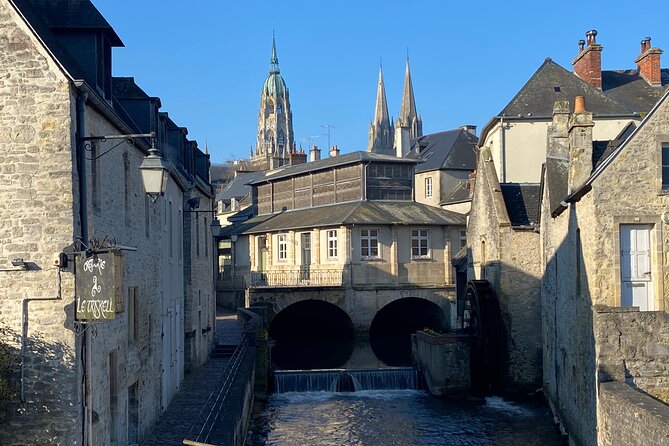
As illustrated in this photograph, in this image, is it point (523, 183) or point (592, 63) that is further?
point (592, 63)

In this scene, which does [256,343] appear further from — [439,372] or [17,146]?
[17,146]

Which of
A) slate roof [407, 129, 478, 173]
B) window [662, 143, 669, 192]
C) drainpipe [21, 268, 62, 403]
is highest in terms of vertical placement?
slate roof [407, 129, 478, 173]

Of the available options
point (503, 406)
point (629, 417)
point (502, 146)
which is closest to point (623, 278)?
point (629, 417)

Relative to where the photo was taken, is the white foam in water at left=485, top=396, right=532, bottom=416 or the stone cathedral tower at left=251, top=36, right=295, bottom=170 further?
the stone cathedral tower at left=251, top=36, right=295, bottom=170

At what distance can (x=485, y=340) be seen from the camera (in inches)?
944

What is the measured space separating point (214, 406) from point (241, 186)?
51.4 m

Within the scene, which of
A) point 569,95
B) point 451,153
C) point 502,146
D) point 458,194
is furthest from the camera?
point 451,153

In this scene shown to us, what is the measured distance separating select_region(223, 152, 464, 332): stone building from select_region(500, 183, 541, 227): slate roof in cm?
1157

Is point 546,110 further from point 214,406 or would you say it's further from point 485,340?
point 214,406

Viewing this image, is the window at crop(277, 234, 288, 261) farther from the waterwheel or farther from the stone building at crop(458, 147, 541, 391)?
the stone building at crop(458, 147, 541, 391)

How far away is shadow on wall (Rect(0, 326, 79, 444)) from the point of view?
971 centimetres

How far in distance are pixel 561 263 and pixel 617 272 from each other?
4257 mm

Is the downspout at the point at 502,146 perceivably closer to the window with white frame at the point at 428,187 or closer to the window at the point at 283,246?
the window at the point at 283,246

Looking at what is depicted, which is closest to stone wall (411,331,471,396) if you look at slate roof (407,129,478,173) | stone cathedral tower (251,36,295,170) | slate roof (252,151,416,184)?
slate roof (252,151,416,184)
